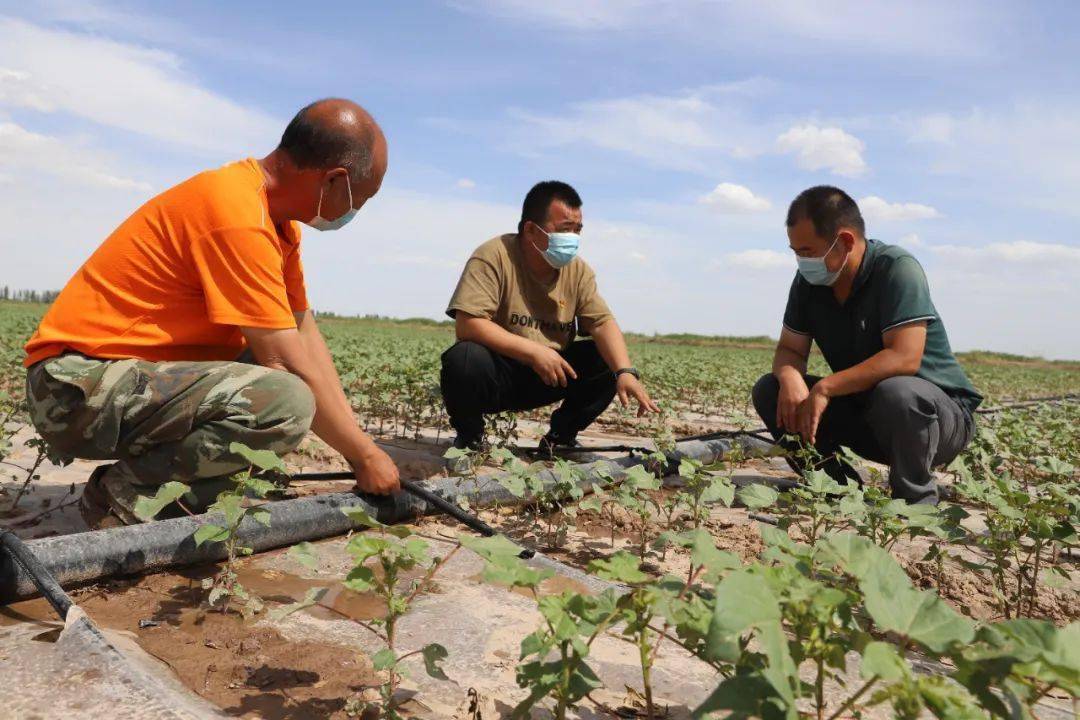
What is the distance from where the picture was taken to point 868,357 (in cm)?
382

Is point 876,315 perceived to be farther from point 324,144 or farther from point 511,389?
point 324,144

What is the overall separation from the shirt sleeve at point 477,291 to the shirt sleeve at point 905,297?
74.4 inches

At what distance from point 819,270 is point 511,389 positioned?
66.2 inches

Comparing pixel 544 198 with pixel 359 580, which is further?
pixel 544 198

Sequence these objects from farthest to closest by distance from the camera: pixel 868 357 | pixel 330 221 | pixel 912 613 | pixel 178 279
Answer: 1. pixel 868 357
2. pixel 330 221
3. pixel 178 279
4. pixel 912 613

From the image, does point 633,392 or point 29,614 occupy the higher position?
point 633,392

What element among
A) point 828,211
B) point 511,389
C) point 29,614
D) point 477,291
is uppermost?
point 828,211

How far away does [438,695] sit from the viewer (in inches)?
62.6

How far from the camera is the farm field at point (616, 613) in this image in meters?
1.06

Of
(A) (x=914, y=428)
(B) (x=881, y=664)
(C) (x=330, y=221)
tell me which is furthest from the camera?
(A) (x=914, y=428)

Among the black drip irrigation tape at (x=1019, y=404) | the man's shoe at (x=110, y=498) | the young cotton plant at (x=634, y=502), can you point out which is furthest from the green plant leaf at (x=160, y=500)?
the black drip irrigation tape at (x=1019, y=404)

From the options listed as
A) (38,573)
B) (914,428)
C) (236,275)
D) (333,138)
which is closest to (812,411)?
(914,428)

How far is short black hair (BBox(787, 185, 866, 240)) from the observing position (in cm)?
364

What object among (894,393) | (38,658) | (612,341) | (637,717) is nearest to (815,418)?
(894,393)
